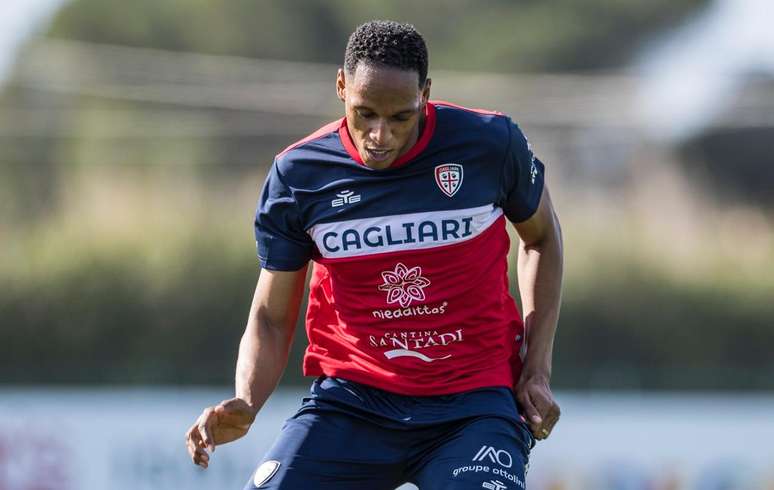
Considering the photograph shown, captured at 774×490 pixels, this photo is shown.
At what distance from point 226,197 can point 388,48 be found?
17.9m

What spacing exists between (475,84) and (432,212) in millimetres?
19855

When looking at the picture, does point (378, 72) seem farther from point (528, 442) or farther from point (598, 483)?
point (598, 483)

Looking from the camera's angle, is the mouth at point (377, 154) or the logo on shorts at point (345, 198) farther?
the logo on shorts at point (345, 198)

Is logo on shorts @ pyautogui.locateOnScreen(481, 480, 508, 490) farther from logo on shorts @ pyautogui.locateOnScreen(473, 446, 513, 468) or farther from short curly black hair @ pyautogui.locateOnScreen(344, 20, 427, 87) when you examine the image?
short curly black hair @ pyautogui.locateOnScreen(344, 20, 427, 87)

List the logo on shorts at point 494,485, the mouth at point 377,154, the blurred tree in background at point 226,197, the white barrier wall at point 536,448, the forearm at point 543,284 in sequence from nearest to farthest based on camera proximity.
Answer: the logo on shorts at point 494,485
the mouth at point 377,154
the forearm at point 543,284
the white barrier wall at point 536,448
the blurred tree in background at point 226,197

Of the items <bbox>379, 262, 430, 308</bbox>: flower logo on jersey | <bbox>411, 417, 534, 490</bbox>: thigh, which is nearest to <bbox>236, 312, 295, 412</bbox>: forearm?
<bbox>379, 262, 430, 308</bbox>: flower logo on jersey

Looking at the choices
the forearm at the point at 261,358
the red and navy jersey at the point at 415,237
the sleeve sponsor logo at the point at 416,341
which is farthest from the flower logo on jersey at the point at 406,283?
the forearm at the point at 261,358

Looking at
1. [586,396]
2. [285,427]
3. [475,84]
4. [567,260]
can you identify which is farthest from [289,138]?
[285,427]

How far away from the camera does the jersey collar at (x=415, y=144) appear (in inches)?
176

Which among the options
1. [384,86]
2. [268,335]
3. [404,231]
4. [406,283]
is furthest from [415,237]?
[268,335]

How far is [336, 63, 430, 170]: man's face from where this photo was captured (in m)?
4.25

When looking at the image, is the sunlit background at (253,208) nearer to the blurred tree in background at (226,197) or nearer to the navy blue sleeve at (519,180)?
the blurred tree in background at (226,197)

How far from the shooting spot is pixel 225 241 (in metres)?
18.9

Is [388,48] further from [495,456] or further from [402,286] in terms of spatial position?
[495,456]
